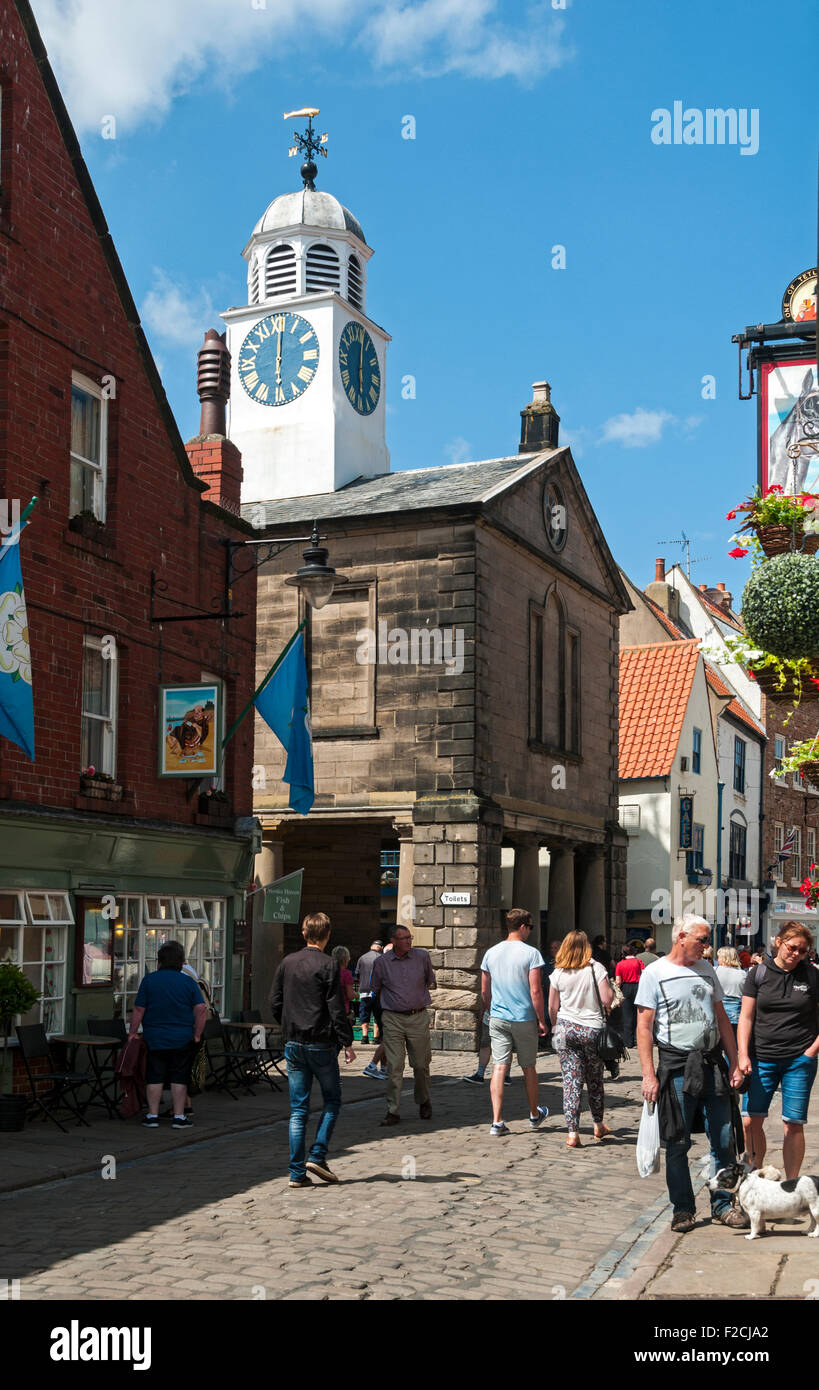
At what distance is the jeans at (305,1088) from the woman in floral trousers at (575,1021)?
2.79 meters

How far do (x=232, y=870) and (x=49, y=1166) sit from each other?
8.02 m

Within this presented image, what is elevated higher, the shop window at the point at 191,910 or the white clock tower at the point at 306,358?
the white clock tower at the point at 306,358

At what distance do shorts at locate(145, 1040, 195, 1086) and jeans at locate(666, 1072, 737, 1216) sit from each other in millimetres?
6191

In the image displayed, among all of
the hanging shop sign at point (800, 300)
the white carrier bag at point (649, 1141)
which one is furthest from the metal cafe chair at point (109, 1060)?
the hanging shop sign at point (800, 300)

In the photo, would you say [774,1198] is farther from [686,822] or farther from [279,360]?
[686,822]

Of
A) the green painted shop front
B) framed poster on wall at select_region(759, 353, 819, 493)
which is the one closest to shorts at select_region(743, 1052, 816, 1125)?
framed poster on wall at select_region(759, 353, 819, 493)

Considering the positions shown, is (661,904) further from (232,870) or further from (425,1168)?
(425,1168)

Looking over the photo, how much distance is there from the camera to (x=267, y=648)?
2728cm

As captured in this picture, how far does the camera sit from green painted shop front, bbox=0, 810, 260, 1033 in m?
14.7

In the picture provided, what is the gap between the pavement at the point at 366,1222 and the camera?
7.37 meters

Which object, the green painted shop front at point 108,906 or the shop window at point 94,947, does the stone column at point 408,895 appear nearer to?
the green painted shop front at point 108,906

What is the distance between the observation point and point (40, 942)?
15.0 metres
